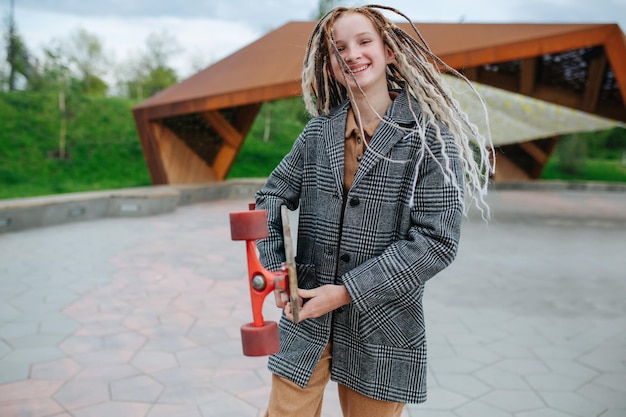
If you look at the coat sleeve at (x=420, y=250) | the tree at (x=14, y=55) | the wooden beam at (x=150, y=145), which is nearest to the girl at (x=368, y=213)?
the coat sleeve at (x=420, y=250)

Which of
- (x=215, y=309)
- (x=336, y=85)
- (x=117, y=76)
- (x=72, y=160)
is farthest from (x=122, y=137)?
(x=336, y=85)

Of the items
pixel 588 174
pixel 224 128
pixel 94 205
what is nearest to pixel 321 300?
pixel 94 205

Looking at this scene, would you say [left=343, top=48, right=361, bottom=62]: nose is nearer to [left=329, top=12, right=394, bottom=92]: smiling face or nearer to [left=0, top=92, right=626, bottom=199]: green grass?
[left=329, top=12, right=394, bottom=92]: smiling face

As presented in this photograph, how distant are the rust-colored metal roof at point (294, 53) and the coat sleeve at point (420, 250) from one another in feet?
15.9

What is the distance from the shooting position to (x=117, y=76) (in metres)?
22.2

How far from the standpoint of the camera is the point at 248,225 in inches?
41.4

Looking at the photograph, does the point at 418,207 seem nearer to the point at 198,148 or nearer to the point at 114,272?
the point at 114,272

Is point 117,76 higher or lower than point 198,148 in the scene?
higher

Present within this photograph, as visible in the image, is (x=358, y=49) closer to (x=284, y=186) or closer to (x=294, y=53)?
(x=284, y=186)

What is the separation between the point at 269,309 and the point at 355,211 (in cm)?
288

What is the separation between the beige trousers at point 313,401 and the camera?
1.36 meters

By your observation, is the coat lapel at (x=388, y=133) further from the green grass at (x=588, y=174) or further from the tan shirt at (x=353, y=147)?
the green grass at (x=588, y=174)

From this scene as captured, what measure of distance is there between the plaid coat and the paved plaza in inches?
52.6

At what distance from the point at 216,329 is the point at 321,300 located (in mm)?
2515
